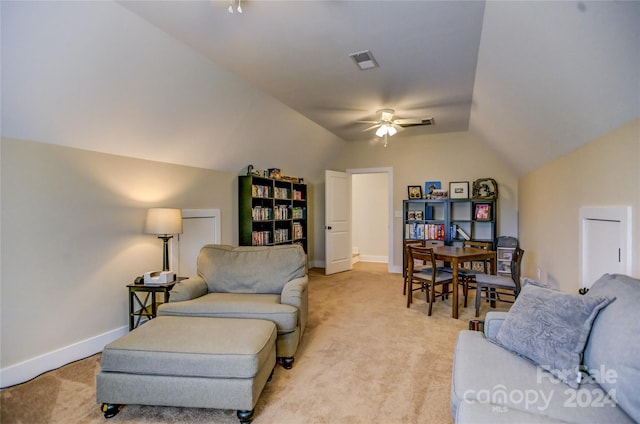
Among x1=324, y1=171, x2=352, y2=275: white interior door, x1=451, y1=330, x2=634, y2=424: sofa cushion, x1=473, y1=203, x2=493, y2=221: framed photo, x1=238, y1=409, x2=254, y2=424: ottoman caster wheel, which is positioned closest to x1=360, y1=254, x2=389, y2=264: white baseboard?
x1=324, y1=171, x2=352, y2=275: white interior door

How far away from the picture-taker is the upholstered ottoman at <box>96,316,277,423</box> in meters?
1.80

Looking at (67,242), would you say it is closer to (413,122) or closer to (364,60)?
(364,60)

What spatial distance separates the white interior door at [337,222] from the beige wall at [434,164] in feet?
1.61

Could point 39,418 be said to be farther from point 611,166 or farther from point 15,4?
point 611,166

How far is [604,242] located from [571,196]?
747mm

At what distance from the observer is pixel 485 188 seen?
537cm

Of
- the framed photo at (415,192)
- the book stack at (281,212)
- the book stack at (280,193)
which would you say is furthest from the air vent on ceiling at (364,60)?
the framed photo at (415,192)

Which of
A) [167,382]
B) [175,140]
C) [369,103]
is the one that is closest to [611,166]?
[369,103]

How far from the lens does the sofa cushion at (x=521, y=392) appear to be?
3.99ft

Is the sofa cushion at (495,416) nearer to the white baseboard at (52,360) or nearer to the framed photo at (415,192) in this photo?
the white baseboard at (52,360)

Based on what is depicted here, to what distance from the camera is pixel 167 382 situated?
181 cm

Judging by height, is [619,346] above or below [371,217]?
below

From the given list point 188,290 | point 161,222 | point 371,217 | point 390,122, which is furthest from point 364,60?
point 371,217

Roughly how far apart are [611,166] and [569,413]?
5.39 feet
